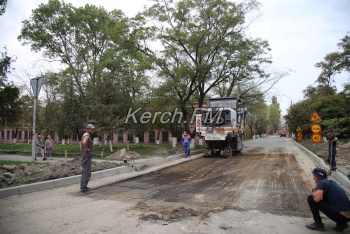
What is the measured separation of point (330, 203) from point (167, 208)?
3.36 meters

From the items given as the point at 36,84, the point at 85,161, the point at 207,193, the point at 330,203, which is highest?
the point at 36,84

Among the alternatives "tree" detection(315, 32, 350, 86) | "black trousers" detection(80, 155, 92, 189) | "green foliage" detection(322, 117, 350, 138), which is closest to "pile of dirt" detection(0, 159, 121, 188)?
"black trousers" detection(80, 155, 92, 189)

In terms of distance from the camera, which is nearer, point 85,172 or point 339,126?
point 85,172

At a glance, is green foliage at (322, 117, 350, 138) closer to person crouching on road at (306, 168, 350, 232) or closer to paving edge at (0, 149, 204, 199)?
paving edge at (0, 149, 204, 199)

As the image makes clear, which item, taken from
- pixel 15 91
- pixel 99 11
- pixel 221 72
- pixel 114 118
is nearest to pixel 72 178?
pixel 15 91

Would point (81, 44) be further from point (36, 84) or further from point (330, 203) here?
point (330, 203)

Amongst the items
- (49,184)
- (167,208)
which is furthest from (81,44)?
(167,208)

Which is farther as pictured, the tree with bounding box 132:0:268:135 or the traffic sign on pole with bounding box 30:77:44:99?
the tree with bounding box 132:0:268:135

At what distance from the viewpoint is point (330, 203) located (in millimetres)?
4668

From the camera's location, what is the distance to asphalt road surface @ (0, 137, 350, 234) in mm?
4902

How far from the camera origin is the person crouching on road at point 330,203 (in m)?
4.57

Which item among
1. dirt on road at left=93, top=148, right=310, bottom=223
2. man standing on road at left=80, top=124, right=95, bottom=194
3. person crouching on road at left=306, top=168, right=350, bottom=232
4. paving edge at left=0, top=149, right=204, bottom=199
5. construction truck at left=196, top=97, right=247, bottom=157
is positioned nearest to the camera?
person crouching on road at left=306, top=168, right=350, bottom=232

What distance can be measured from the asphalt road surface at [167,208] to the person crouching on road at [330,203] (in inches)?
12.5

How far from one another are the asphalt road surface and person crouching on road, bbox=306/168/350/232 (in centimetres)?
32
